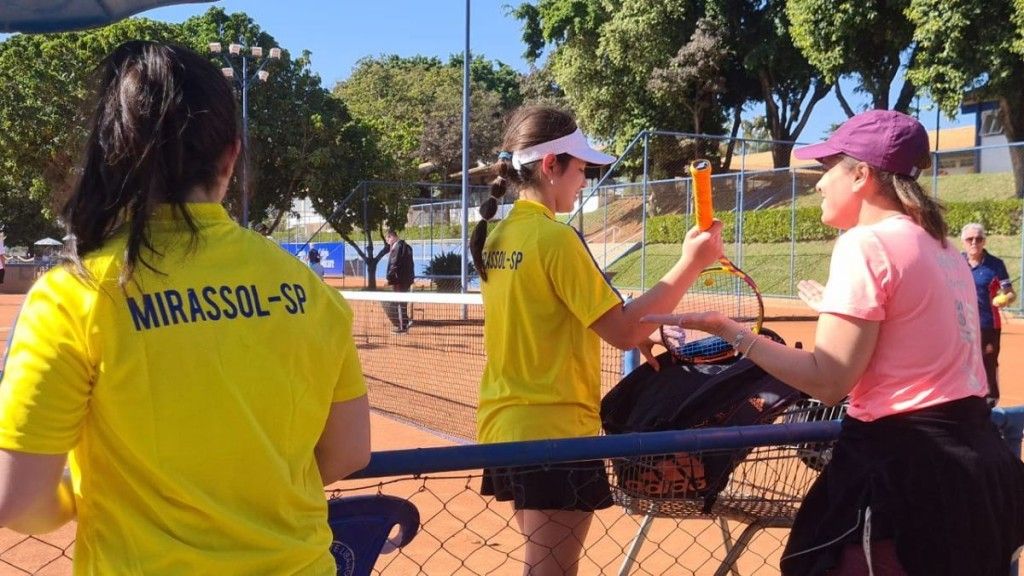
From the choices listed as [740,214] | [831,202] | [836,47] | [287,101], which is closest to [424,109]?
[287,101]

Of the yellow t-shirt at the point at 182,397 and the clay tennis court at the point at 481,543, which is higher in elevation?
the yellow t-shirt at the point at 182,397

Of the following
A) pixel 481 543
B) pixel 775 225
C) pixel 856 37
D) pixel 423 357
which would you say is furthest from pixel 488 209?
pixel 856 37

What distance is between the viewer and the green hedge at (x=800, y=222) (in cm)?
2306

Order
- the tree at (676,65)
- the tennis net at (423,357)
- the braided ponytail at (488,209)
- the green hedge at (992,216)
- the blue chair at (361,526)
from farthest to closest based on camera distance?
1. the tree at (676,65)
2. the green hedge at (992,216)
3. the tennis net at (423,357)
4. the braided ponytail at (488,209)
5. the blue chair at (361,526)

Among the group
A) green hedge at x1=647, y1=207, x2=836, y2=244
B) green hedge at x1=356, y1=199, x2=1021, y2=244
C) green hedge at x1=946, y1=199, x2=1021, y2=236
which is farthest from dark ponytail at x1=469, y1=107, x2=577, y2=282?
green hedge at x1=647, y1=207, x2=836, y2=244

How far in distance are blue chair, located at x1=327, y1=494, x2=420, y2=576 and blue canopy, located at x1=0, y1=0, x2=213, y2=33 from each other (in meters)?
1.21

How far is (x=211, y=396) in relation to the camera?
4.48 feet

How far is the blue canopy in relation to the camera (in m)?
2.00

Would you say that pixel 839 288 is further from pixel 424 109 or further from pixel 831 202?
pixel 424 109

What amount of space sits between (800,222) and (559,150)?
83.9 ft

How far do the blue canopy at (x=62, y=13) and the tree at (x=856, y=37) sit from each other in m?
28.8

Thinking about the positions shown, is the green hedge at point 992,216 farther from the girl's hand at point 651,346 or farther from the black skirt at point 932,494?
the black skirt at point 932,494

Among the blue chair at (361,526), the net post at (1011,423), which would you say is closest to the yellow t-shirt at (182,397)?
the blue chair at (361,526)

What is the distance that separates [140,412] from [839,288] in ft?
4.68
